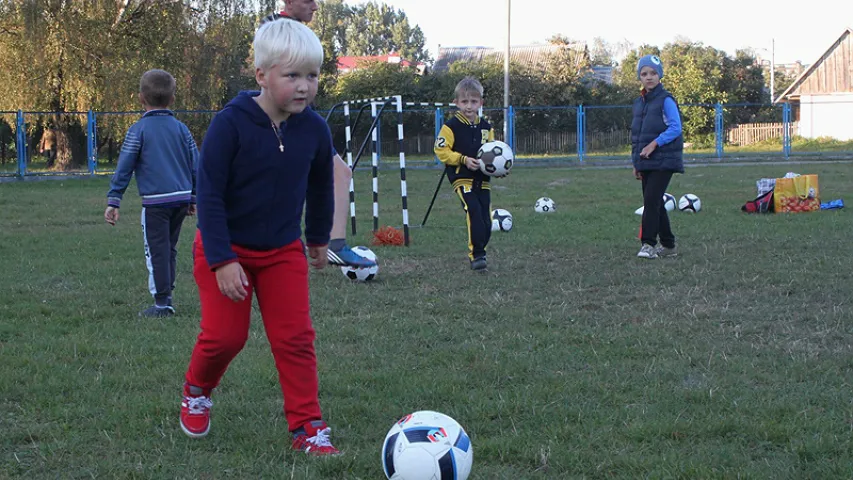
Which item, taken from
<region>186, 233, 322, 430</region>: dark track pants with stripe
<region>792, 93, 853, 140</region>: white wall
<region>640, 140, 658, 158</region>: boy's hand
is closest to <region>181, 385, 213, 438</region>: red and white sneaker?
<region>186, 233, 322, 430</region>: dark track pants with stripe

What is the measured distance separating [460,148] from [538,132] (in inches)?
1040

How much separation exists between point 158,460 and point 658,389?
2.30 m

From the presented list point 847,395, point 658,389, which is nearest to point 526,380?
point 658,389

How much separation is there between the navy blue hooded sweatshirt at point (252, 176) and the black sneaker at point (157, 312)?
3091mm

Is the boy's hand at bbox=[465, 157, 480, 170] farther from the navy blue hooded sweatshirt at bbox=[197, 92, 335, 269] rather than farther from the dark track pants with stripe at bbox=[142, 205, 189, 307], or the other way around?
the navy blue hooded sweatshirt at bbox=[197, 92, 335, 269]

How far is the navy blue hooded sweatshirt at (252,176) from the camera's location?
339 centimetres

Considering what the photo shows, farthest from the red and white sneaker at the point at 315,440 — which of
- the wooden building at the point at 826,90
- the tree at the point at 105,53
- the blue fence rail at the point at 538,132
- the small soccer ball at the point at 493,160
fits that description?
the wooden building at the point at 826,90

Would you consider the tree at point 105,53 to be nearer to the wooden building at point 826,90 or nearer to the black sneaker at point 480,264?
the black sneaker at point 480,264

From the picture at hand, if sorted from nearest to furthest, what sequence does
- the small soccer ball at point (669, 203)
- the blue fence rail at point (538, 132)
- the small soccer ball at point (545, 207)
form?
1. the small soccer ball at point (669, 203)
2. the small soccer ball at point (545, 207)
3. the blue fence rail at point (538, 132)

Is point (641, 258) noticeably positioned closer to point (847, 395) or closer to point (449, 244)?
point (449, 244)

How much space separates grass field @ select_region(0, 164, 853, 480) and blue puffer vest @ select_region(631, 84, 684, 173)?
93 centimetres

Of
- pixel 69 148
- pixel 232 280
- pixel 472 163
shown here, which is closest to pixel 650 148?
pixel 472 163

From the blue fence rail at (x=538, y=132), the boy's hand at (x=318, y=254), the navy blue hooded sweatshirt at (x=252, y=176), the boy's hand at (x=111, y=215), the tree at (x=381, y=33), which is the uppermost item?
the tree at (x=381, y=33)

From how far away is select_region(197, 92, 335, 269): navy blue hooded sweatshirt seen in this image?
11.1ft
